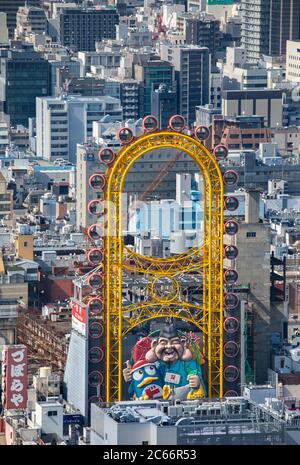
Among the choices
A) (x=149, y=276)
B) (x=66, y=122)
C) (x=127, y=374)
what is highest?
(x=149, y=276)

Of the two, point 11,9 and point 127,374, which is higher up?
point 11,9

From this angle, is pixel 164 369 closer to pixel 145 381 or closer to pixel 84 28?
pixel 145 381

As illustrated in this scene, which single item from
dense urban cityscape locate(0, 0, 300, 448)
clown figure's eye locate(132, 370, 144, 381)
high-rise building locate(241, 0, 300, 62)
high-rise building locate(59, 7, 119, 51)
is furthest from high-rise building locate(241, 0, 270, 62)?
clown figure's eye locate(132, 370, 144, 381)

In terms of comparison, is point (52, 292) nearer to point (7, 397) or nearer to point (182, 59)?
point (7, 397)

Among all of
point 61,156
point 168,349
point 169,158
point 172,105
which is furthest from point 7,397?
point 172,105

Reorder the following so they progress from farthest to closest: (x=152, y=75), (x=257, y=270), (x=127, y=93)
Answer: (x=152, y=75) < (x=127, y=93) < (x=257, y=270)

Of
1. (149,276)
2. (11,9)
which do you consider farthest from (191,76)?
(149,276)

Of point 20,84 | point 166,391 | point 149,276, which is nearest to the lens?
point 166,391
